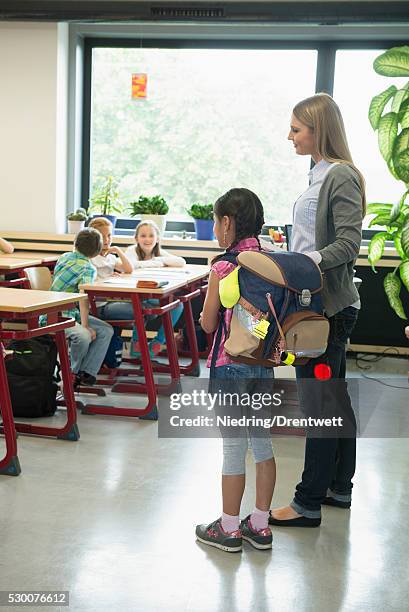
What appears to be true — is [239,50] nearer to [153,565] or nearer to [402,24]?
[402,24]

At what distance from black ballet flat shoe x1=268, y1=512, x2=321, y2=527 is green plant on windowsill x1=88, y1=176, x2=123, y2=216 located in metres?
4.53

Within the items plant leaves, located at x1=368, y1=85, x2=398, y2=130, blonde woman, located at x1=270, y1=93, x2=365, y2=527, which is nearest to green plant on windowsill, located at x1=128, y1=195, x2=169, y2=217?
plant leaves, located at x1=368, y1=85, x2=398, y2=130

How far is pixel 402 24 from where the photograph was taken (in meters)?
6.41

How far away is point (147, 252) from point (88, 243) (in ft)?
3.99

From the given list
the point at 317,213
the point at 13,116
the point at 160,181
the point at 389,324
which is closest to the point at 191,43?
the point at 160,181

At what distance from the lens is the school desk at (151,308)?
439 cm

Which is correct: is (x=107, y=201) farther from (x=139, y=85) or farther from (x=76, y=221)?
(x=139, y=85)

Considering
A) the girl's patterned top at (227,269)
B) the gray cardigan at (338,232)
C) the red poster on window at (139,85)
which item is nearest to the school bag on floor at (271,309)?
the girl's patterned top at (227,269)

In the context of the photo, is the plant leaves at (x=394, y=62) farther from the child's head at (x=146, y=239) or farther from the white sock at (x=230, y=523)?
the white sock at (x=230, y=523)

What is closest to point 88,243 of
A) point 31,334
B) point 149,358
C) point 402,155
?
point 149,358

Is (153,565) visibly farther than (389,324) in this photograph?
No

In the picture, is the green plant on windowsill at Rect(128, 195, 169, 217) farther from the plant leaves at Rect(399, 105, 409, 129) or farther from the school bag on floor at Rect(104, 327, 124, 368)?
the plant leaves at Rect(399, 105, 409, 129)

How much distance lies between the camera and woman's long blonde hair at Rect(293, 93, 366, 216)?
2697 mm

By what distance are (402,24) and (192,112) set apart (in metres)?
1.94
